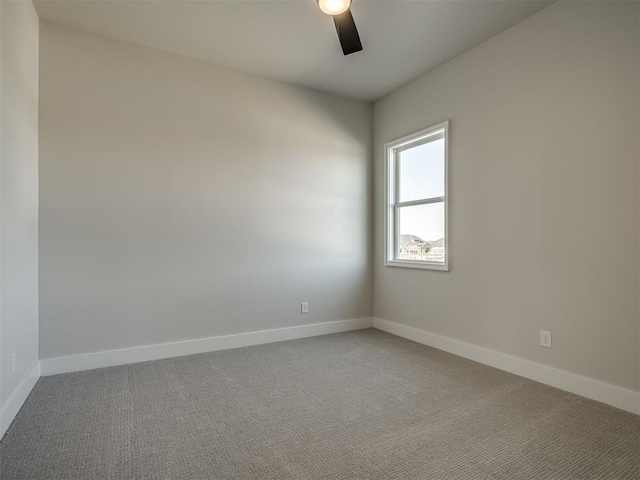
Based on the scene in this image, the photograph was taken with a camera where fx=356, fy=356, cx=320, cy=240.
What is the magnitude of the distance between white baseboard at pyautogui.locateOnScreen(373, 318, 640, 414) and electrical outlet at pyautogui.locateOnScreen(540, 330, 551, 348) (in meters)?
0.16

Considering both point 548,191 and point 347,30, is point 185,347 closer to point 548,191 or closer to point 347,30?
point 347,30

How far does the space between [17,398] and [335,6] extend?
2964 mm

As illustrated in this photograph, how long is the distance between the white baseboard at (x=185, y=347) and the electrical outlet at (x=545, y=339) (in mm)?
1986

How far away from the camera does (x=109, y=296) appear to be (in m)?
2.97

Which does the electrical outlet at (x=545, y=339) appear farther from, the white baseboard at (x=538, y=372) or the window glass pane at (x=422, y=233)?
the window glass pane at (x=422, y=233)

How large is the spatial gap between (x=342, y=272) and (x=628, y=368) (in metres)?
2.58

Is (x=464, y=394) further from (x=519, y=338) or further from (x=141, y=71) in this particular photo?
(x=141, y=71)

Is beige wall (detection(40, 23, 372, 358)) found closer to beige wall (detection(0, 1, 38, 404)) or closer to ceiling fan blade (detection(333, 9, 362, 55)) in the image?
beige wall (detection(0, 1, 38, 404))

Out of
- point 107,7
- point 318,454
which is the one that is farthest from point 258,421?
point 107,7

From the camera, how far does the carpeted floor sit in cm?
162

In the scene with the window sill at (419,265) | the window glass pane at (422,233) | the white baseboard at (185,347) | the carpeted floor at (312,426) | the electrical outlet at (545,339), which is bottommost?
the carpeted floor at (312,426)

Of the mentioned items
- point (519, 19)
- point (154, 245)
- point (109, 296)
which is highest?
point (519, 19)

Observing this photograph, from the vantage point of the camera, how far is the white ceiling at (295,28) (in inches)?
102

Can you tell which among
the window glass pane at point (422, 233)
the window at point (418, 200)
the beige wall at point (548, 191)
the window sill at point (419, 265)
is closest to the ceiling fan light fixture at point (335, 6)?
the beige wall at point (548, 191)
